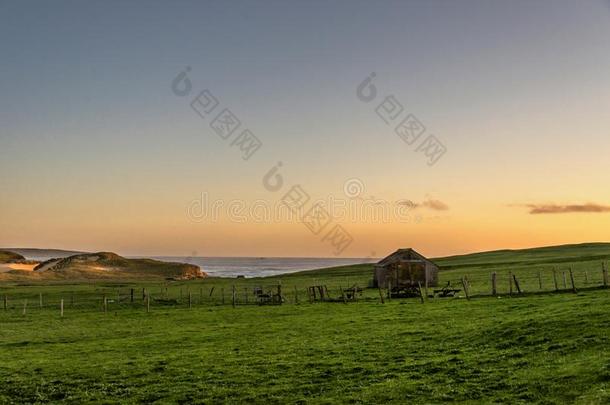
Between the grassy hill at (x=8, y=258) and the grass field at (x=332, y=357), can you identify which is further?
the grassy hill at (x=8, y=258)

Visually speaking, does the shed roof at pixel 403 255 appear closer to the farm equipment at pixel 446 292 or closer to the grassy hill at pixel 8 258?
the farm equipment at pixel 446 292

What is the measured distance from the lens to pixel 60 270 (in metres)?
136

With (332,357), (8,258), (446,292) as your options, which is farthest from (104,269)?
(332,357)

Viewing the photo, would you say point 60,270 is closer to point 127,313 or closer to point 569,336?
point 127,313

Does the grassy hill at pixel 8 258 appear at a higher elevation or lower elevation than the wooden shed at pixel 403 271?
higher

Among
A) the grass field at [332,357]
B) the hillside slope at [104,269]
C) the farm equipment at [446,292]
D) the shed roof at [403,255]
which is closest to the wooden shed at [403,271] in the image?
the shed roof at [403,255]

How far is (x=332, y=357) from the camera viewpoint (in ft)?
91.4

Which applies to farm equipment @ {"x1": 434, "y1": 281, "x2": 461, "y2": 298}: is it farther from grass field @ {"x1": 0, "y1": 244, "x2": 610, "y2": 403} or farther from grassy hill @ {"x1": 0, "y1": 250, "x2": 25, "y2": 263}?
grassy hill @ {"x1": 0, "y1": 250, "x2": 25, "y2": 263}

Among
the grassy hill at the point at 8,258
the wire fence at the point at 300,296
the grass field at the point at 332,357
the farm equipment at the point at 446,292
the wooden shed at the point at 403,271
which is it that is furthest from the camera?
the grassy hill at the point at 8,258

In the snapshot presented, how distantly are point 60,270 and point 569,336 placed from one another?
12884 centimetres

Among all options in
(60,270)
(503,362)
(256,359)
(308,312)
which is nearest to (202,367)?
(256,359)

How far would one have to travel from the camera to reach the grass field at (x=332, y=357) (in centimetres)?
2103

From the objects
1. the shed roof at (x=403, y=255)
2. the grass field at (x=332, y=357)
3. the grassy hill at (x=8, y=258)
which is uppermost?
the grassy hill at (x=8, y=258)

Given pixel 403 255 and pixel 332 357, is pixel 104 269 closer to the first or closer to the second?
pixel 403 255
